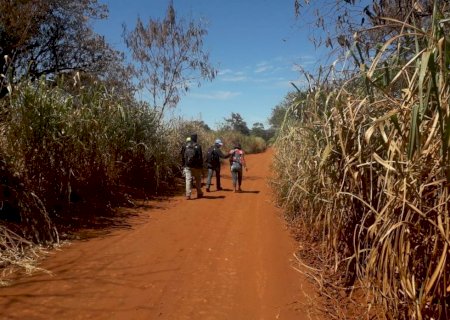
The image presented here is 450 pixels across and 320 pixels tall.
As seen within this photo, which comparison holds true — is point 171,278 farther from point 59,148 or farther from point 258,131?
point 258,131

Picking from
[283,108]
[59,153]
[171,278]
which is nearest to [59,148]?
[59,153]

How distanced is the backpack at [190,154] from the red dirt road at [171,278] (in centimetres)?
350

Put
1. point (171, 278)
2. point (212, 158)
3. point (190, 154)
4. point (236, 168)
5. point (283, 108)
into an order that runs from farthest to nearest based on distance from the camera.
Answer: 1. point (283, 108)
2. point (212, 158)
3. point (236, 168)
4. point (190, 154)
5. point (171, 278)

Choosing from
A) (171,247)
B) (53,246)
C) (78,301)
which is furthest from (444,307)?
(53,246)

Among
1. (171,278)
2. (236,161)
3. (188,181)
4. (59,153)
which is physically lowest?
(171,278)

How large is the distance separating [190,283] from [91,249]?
1.81 m

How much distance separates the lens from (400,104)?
314cm

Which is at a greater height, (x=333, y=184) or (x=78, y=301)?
(x=333, y=184)

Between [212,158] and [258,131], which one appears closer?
[212,158]

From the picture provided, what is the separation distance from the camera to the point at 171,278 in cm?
474

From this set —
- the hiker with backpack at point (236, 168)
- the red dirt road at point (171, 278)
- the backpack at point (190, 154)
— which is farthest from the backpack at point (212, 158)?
the red dirt road at point (171, 278)

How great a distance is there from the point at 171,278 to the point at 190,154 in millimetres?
6334

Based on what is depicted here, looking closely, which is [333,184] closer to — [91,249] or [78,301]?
[78,301]

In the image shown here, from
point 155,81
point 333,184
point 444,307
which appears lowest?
point 444,307
